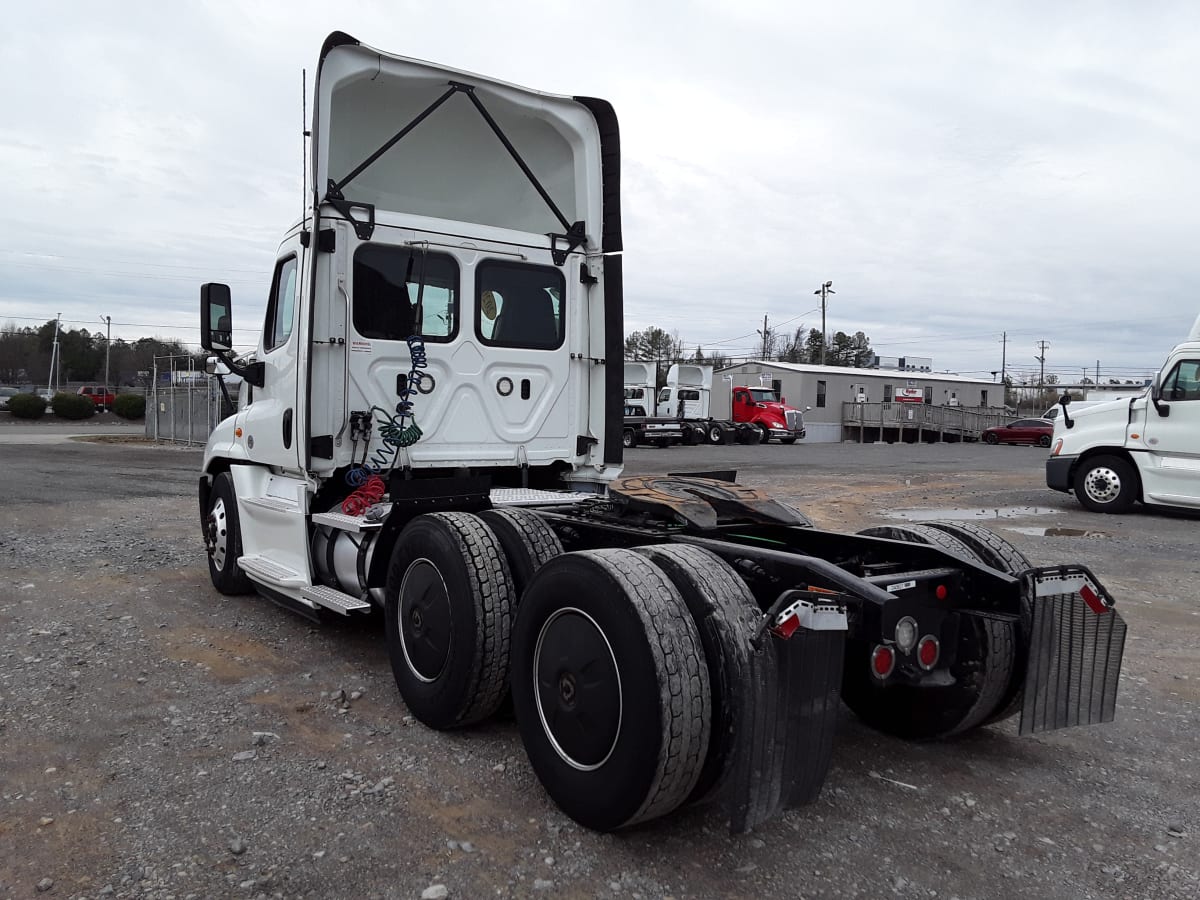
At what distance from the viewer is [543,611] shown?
11.4 ft

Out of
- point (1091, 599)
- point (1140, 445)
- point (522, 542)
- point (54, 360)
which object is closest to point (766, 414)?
point (1140, 445)

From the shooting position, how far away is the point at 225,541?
22.1 ft

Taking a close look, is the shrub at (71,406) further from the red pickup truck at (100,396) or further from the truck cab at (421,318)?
the truck cab at (421,318)

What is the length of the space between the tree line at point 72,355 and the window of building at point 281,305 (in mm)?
83785

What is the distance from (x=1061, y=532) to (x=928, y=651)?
29.9 feet

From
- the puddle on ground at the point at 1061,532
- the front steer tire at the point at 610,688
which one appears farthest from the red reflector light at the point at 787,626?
the puddle on ground at the point at 1061,532

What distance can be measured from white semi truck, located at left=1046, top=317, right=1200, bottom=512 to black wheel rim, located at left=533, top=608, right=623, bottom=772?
1161 centimetres

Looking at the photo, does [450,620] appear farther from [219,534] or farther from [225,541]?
[219,534]

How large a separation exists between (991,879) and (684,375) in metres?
37.6

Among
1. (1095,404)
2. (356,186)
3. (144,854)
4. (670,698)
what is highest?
(356,186)

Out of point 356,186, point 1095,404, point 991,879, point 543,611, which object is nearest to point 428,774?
point 543,611

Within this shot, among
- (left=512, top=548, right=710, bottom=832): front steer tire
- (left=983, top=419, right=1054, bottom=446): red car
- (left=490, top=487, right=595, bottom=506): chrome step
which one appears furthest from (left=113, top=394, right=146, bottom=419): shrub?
(left=512, top=548, right=710, bottom=832): front steer tire

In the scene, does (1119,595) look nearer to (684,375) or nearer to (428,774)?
(428,774)

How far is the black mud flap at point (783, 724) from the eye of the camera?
9.35 ft
